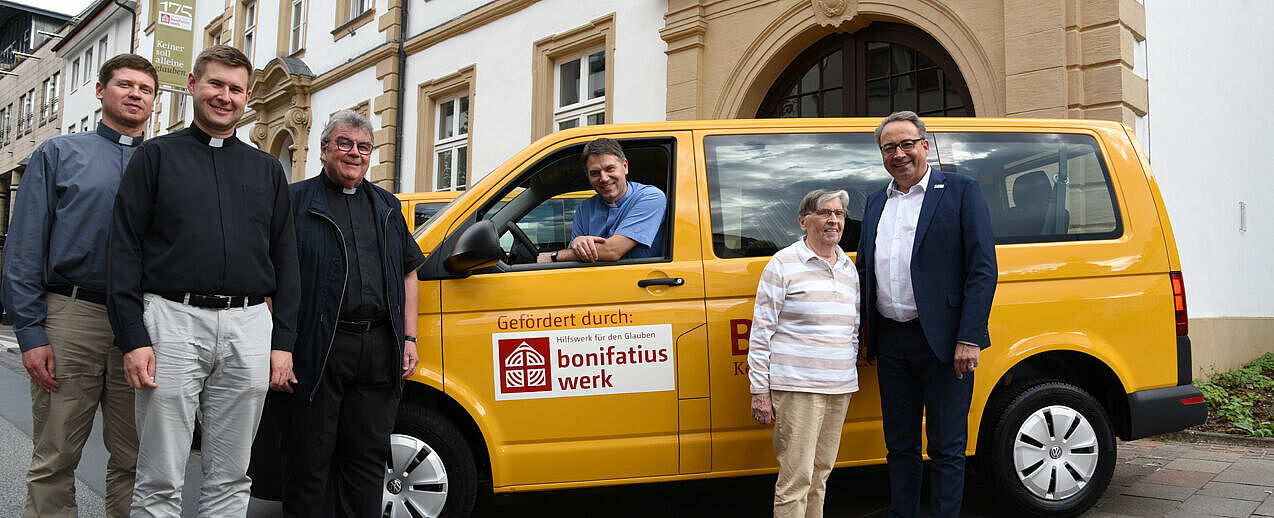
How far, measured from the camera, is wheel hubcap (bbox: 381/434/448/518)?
3.57m

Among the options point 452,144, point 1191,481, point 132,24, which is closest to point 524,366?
point 1191,481

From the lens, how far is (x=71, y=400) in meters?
3.01

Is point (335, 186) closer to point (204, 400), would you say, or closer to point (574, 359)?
point (204, 400)

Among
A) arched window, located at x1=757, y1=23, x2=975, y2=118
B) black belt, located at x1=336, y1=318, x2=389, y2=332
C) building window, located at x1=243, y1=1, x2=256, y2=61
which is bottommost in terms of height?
black belt, located at x1=336, y1=318, x2=389, y2=332

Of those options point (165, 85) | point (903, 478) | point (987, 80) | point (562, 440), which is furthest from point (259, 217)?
point (165, 85)

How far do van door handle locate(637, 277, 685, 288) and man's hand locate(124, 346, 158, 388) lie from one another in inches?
71.5

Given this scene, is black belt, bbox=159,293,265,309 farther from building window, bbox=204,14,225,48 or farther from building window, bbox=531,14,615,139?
building window, bbox=204,14,225,48

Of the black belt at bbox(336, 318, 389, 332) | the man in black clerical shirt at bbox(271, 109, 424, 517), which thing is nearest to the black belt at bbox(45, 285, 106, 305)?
the man in black clerical shirt at bbox(271, 109, 424, 517)

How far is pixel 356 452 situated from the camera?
3.24 metres

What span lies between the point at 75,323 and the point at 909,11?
7.35 meters

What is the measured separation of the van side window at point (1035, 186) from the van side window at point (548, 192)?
134cm

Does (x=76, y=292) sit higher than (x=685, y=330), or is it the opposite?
(x=76, y=292)

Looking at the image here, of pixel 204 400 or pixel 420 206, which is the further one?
pixel 420 206

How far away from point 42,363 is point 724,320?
2491 mm
